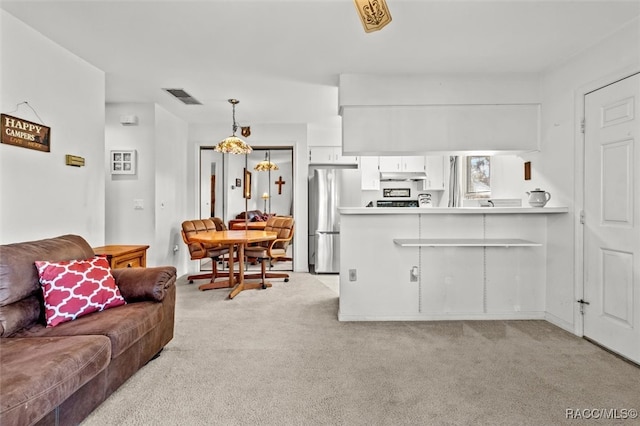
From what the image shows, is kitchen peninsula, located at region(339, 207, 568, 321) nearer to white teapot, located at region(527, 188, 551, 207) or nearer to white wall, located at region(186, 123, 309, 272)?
white teapot, located at region(527, 188, 551, 207)

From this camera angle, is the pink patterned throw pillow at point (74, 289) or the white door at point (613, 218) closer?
the pink patterned throw pillow at point (74, 289)

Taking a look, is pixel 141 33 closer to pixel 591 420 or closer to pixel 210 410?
pixel 210 410

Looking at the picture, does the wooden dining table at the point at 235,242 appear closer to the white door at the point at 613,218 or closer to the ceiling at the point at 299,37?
the ceiling at the point at 299,37

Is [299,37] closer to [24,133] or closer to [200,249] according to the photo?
[24,133]

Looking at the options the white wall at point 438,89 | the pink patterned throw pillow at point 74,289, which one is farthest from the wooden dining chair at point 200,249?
the white wall at point 438,89

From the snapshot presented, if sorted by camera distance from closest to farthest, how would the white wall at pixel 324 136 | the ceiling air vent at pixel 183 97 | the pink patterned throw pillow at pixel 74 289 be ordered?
1. the pink patterned throw pillow at pixel 74 289
2. the ceiling air vent at pixel 183 97
3. the white wall at pixel 324 136

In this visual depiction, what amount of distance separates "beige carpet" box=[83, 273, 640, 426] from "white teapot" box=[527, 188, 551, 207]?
113 cm

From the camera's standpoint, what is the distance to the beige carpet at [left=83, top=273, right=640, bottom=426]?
187 cm

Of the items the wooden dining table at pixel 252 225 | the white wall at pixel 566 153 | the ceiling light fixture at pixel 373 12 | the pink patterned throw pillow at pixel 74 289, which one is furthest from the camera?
the wooden dining table at pixel 252 225

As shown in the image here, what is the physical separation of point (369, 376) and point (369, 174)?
4.17 meters

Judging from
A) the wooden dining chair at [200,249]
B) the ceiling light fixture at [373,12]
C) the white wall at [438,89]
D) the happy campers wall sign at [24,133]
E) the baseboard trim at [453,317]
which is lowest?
the baseboard trim at [453,317]

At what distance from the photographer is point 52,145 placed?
2938mm

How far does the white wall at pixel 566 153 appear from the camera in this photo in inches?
112

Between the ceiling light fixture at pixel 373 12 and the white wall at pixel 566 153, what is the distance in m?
2.16
